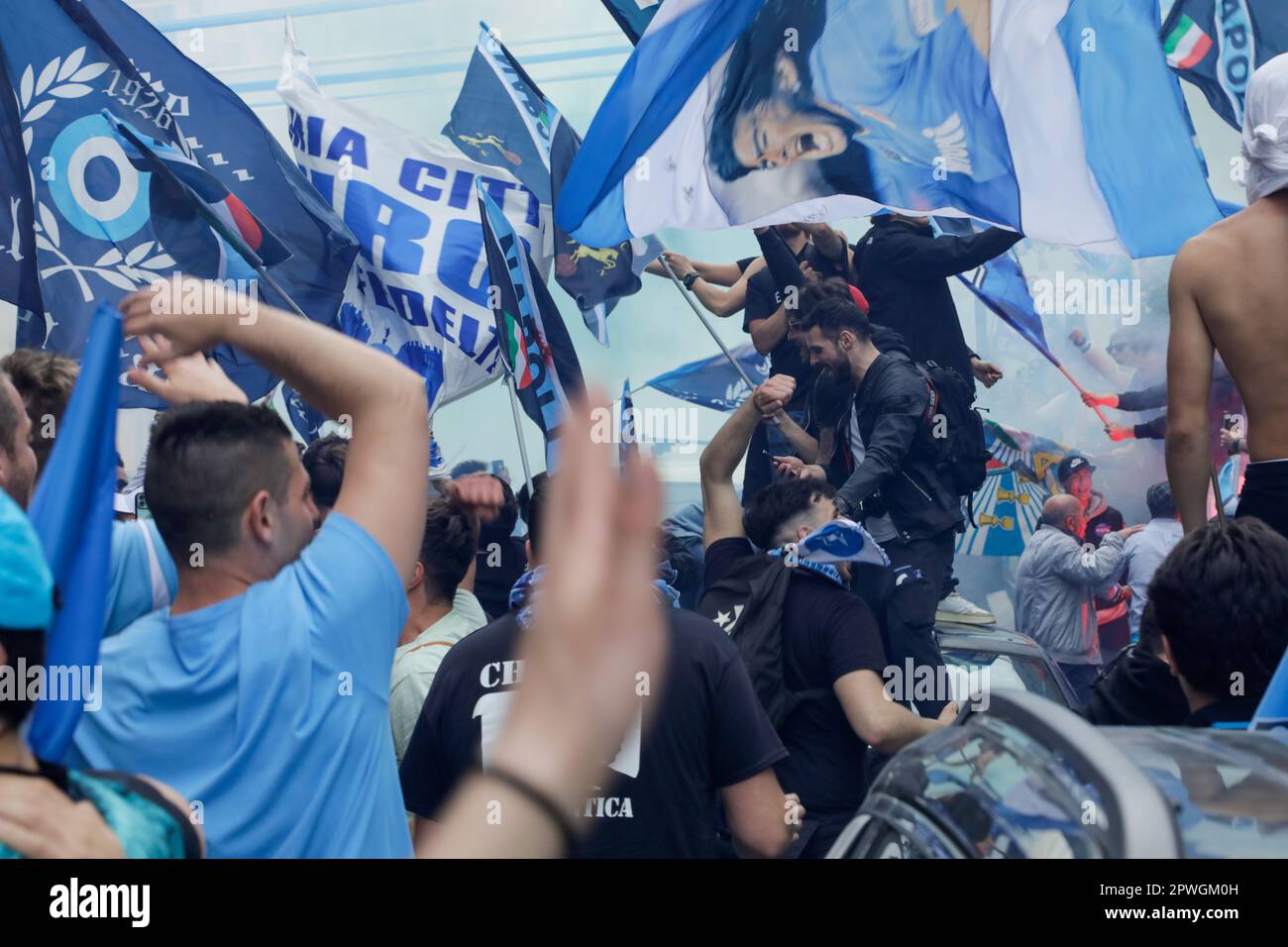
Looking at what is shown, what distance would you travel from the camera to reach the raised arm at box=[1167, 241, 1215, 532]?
3.05 meters

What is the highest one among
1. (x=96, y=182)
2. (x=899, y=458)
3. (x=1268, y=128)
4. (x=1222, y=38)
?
(x=96, y=182)

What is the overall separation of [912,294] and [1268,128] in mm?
2834

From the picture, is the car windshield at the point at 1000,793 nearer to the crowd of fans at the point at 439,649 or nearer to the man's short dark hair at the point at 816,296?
the crowd of fans at the point at 439,649

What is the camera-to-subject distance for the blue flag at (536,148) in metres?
6.62

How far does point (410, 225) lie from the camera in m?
6.32

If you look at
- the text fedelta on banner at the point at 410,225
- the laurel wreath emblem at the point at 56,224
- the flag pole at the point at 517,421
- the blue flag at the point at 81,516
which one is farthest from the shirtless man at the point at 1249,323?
the laurel wreath emblem at the point at 56,224

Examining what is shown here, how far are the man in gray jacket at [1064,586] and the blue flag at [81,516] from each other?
5039 mm

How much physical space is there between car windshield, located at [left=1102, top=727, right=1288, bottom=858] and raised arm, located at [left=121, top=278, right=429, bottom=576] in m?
1.02

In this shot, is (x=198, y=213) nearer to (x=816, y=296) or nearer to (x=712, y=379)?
(x=712, y=379)

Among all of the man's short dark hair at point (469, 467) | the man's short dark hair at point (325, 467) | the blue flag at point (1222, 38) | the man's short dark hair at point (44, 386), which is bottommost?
the man's short dark hair at point (325, 467)

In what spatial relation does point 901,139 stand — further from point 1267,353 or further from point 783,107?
point 1267,353

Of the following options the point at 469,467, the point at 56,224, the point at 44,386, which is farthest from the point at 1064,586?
the point at 56,224
